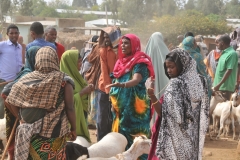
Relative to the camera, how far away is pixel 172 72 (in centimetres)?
459

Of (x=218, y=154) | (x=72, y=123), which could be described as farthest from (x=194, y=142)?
(x=218, y=154)

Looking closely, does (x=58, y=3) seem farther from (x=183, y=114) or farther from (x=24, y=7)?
(x=183, y=114)

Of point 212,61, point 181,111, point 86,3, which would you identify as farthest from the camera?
point 86,3

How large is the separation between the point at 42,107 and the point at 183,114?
1.39m

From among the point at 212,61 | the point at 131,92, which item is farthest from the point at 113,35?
the point at 212,61

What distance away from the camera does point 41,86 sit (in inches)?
169

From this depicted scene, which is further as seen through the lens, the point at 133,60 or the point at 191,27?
the point at 191,27

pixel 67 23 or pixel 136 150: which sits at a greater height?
pixel 67 23

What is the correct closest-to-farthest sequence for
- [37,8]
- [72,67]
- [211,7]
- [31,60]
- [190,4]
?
1. [31,60]
2. [72,67]
3. [211,7]
4. [190,4]
5. [37,8]

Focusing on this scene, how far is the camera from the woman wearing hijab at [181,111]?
4.52m

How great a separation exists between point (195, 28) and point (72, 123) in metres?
31.5

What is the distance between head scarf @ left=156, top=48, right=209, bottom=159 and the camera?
452cm

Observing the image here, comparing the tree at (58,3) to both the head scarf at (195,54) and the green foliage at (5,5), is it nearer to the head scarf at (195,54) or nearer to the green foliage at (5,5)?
the green foliage at (5,5)

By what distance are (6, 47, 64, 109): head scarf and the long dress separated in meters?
1.87
